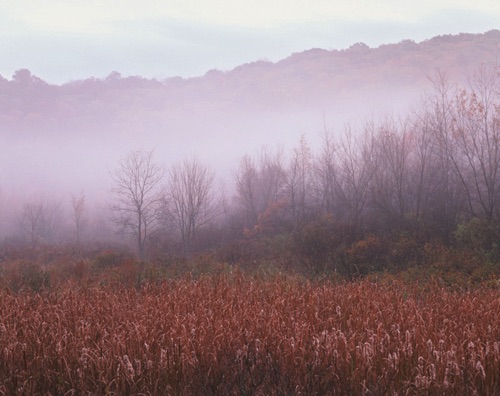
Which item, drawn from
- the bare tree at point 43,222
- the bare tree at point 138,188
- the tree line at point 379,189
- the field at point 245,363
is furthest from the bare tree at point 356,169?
the bare tree at point 43,222

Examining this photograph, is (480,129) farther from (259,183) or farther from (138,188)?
(259,183)

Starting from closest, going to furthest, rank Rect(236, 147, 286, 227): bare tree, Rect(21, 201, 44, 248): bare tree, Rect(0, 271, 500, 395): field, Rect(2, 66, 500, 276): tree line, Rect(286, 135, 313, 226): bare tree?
Rect(0, 271, 500, 395): field → Rect(2, 66, 500, 276): tree line → Rect(286, 135, 313, 226): bare tree → Rect(21, 201, 44, 248): bare tree → Rect(236, 147, 286, 227): bare tree

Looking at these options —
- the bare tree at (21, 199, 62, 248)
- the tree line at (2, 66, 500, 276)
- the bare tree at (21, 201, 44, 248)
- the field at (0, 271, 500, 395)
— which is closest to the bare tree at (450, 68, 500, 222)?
the tree line at (2, 66, 500, 276)

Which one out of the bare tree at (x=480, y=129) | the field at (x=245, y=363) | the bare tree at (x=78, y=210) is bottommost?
the field at (x=245, y=363)

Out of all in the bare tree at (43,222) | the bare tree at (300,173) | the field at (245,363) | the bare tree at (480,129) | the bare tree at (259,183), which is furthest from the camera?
the bare tree at (43,222)

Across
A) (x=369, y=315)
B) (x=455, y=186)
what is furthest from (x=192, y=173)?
(x=369, y=315)

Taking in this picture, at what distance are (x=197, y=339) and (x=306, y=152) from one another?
105ft

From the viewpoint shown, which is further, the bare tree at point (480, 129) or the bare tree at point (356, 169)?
the bare tree at point (356, 169)

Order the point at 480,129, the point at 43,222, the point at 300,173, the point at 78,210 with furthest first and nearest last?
the point at 43,222, the point at 78,210, the point at 300,173, the point at 480,129

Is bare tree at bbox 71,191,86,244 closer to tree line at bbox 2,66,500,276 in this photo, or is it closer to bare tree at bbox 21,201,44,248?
bare tree at bbox 21,201,44,248

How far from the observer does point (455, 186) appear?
24125 millimetres

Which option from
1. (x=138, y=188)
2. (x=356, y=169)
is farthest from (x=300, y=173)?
(x=138, y=188)

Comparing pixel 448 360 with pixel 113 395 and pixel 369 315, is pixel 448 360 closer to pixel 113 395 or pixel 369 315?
pixel 369 315

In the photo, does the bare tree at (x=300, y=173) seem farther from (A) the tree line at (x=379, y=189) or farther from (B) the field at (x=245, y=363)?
(B) the field at (x=245, y=363)
